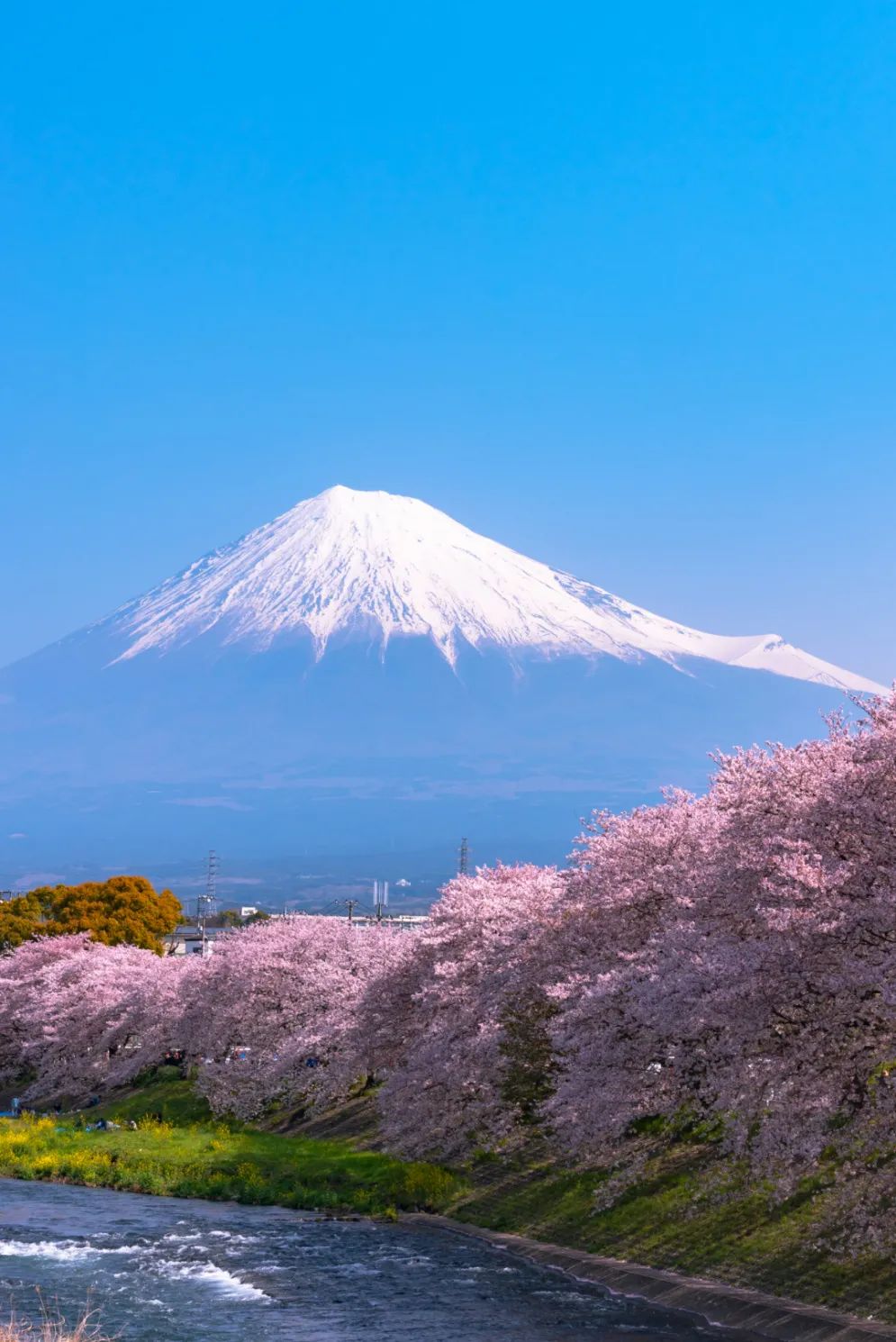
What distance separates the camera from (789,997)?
2447 cm

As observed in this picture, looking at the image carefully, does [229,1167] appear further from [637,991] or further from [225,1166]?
[637,991]

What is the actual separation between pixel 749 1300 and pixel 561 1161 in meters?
11.0

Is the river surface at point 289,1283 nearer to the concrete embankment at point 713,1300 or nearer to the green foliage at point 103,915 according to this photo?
the concrete embankment at point 713,1300

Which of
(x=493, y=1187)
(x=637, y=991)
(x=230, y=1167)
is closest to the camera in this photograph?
(x=637, y=991)

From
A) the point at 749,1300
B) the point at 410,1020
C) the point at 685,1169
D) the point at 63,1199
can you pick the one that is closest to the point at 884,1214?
the point at 749,1300

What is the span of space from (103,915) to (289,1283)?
5845cm

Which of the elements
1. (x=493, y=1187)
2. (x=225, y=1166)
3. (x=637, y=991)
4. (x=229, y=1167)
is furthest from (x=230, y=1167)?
(x=637, y=991)

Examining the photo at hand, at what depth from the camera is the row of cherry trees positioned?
24.1 m

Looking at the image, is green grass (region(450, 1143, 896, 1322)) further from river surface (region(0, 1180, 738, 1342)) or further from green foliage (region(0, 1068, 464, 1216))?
green foliage (region(0, 1068, 464, 1216))

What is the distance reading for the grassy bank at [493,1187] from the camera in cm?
2920

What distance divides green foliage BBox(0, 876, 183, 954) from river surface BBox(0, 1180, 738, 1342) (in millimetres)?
46499

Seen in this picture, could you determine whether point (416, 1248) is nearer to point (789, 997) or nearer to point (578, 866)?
point (578, 866)

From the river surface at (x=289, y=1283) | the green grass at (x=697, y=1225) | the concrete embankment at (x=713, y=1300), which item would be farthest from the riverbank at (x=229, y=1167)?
the concrete embankment at (x=713, y=1300)

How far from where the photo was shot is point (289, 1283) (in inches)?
1262
